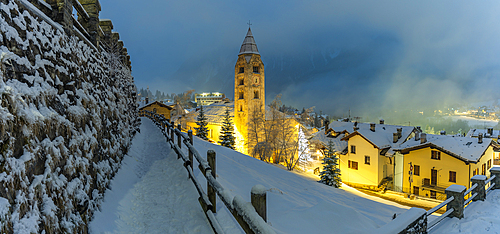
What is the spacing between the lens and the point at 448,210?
7.79 m

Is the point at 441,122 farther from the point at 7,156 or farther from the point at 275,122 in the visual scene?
the point at 7,156

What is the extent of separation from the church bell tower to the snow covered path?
1680 inches

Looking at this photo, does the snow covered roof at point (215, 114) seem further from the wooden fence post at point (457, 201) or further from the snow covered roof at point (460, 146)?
the wooden fence post at point (457, 201)

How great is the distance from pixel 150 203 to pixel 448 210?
9.27 metres

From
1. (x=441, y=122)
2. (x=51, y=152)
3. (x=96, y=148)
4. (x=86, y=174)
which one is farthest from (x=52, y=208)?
(x=441, y=122)

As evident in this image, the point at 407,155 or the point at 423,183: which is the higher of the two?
the point at 407,155

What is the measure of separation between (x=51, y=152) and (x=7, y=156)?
82cm

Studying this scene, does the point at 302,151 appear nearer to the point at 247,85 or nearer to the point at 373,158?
the point at 373,158

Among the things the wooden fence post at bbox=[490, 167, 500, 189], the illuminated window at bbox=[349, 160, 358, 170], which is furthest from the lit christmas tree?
the wooden fence post at bbox=[490, 167, 500, 189]

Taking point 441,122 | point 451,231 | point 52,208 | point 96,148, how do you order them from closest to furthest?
point 52,208 → point 96,148 → point 451,231 → point 441,122

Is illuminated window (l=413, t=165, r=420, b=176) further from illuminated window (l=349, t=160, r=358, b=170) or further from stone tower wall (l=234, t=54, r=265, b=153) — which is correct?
stone tower wall (l=234, t=54, r=265, b=153)

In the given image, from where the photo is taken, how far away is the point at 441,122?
142m

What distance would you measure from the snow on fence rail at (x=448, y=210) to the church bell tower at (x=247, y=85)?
41899mm

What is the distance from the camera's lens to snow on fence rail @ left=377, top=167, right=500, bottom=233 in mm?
4664
